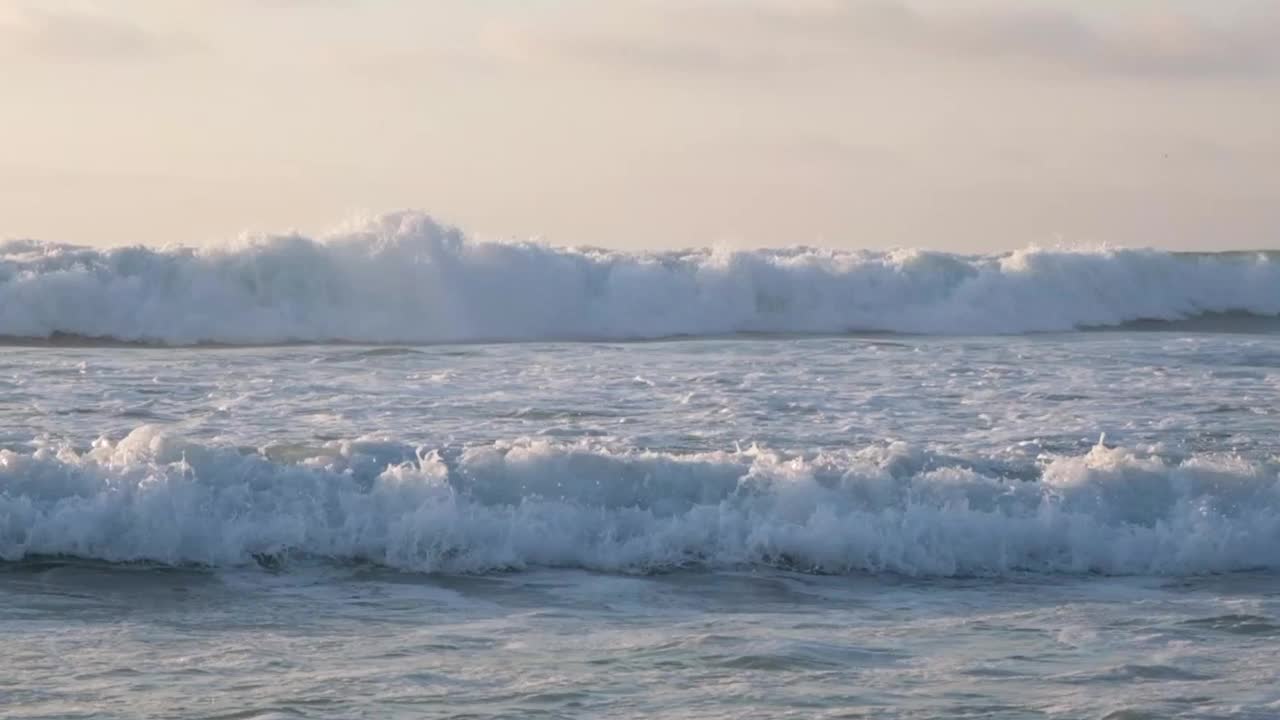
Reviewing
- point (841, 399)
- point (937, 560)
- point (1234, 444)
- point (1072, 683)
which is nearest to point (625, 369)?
point (841, 399)

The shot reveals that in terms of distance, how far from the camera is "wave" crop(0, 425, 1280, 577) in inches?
369

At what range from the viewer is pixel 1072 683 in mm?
6750

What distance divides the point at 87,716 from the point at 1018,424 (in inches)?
326

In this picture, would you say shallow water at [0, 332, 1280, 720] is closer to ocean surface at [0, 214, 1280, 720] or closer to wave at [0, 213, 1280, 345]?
ocean surface at [0, 214, 1280, 720]

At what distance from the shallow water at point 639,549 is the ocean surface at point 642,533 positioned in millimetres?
25

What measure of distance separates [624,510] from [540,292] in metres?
14.1

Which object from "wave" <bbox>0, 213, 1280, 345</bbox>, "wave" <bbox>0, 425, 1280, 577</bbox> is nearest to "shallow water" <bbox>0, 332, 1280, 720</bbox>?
"wave" <bbox>0, 425, 1280, 577</bbox>

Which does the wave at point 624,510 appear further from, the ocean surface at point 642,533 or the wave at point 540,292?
the wave at point 540,292

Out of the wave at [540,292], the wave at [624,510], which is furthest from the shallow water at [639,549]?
the wave at [540,292]

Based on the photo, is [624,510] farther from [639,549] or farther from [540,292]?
[540,292]

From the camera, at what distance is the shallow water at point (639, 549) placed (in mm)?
6715

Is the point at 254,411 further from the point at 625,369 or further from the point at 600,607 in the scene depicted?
the point at 600,607

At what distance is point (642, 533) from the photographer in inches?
379

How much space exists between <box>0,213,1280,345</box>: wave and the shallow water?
6741 mm
